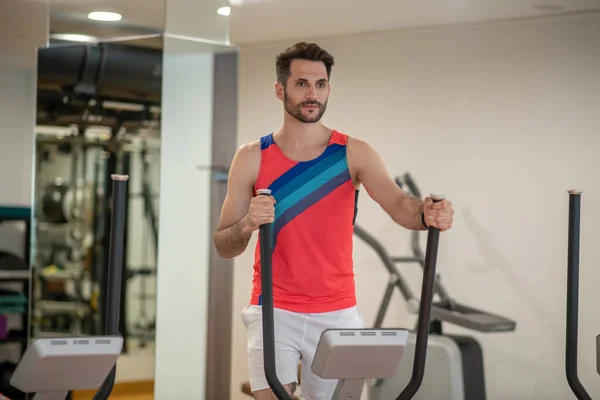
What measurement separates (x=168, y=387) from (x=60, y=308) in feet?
3.57

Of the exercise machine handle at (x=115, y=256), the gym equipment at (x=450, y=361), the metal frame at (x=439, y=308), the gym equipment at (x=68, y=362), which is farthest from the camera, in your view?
the metal frame at (x=439, y=308)

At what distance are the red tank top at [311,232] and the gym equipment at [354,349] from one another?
0.35 meters

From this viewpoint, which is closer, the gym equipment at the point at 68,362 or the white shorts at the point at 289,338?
the gym equipment at the point at 68,362

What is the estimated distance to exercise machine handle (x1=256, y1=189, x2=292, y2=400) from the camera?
2197 millimetres

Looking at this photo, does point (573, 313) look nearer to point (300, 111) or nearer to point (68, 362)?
Result: point (300, 111)

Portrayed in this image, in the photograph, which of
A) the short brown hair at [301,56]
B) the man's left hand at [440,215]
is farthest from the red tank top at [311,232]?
the man's left hand at [440,215]

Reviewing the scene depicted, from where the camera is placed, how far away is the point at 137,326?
210 inches

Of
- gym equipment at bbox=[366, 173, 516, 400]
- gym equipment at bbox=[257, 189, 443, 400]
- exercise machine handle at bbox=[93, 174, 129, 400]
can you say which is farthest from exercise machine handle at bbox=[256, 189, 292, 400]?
gym equipment at bbox=[366, 173, 516, 400]

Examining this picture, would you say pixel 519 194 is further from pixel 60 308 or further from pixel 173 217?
pixel 60 308

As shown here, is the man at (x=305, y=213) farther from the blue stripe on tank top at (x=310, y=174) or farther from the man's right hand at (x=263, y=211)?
the man's right hand at (x=263, y=211)

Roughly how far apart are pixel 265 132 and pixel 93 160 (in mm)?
1264

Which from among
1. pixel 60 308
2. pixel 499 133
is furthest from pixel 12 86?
pixel 499 133

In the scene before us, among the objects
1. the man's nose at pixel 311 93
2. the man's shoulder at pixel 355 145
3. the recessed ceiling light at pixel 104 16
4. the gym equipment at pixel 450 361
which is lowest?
the gym equipment at pixel 450 361

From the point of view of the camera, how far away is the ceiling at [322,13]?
4.17 meters
